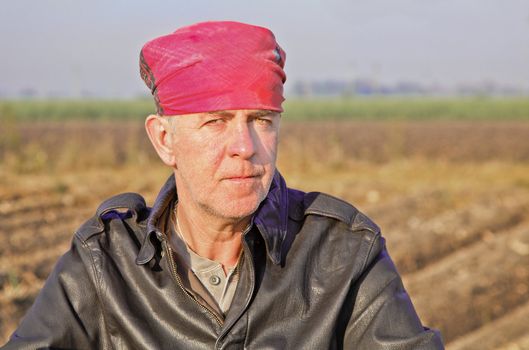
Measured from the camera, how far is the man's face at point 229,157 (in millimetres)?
1838

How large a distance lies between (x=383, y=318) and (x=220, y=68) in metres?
0.67

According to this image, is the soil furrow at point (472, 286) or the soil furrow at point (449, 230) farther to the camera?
the soil furrow at point (449, 230)

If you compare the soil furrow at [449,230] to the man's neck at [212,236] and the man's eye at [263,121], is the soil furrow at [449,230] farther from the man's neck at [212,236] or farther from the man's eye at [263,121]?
the man's eye at [263,121]

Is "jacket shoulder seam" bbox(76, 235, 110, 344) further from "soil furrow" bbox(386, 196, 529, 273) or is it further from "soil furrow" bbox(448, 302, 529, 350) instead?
"soil furrow" bbox(386, 196, 529, 273)

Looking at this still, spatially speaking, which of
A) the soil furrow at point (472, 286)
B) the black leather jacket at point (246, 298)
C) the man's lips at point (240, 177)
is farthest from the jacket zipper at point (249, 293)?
the soil furrow at point (472, 286)

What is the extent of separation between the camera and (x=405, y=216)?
980 cm

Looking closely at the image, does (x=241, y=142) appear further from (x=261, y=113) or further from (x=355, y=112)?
(x=355, y=112)

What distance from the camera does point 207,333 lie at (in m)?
1.83

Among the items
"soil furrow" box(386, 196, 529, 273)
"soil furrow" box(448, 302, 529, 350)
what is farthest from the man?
"soil furrow" box(386, 196, 529, 273)

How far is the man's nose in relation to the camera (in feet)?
5.97

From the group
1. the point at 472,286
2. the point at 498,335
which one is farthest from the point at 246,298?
the point at 472,286

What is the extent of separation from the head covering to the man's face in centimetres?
3

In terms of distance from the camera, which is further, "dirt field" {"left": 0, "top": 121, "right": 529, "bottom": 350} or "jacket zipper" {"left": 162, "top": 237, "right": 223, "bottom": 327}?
"dirt field" {"left": 0, "top": 121, "right": 529, "bottom": 350}

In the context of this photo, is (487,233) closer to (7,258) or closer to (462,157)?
(7,258)
